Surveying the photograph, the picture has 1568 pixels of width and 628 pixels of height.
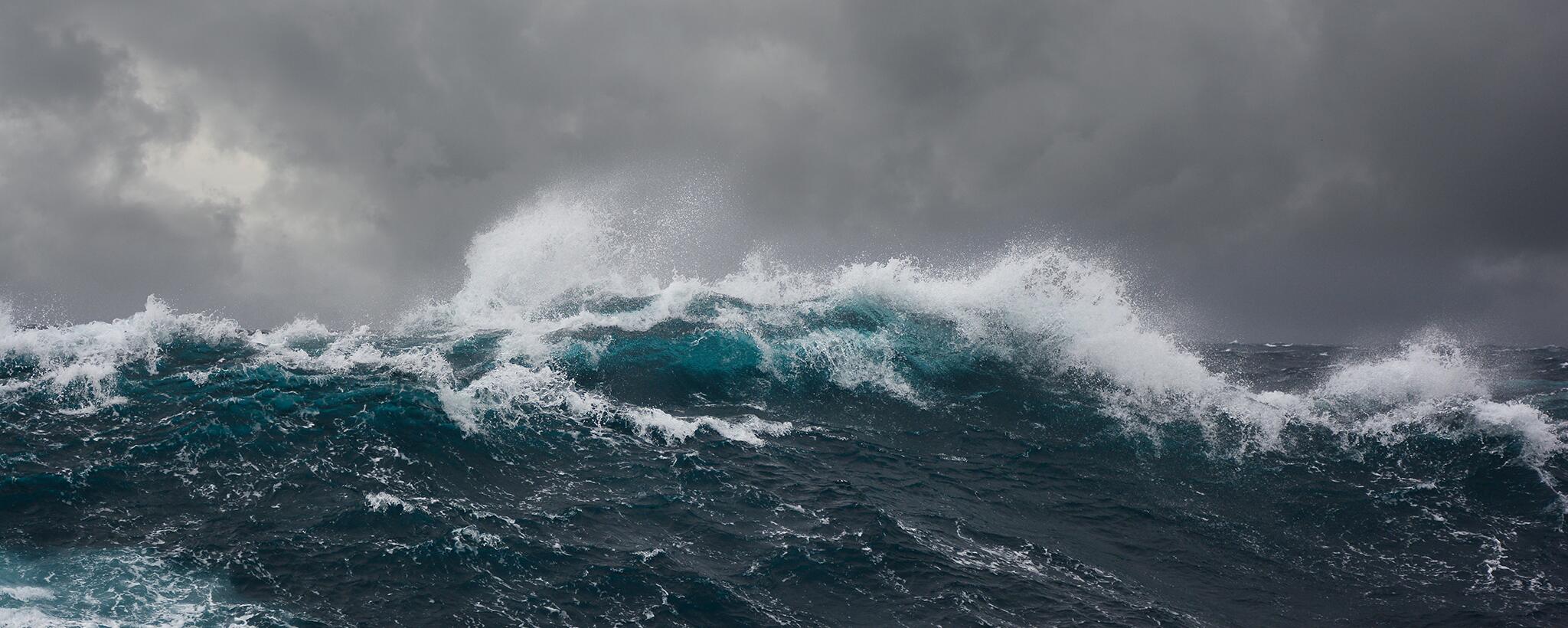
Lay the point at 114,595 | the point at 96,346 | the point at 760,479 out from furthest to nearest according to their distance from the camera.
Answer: the point at 96,346
the point at 760,479
the point at 114,595

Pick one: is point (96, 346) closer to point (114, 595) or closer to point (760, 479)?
point (114, 595)

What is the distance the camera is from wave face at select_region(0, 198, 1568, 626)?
16.2m

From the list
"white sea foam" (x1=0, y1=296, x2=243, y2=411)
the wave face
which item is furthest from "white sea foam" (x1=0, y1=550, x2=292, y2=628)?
"white sea foam" (x1=0, y1=296, x2=243, y2=411)

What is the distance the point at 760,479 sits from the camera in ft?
75.4

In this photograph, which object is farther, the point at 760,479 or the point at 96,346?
the point at 96,346

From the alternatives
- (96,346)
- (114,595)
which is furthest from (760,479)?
(96,346)

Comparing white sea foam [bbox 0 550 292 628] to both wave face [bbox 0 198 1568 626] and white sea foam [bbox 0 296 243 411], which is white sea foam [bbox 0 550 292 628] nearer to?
wave face [bbox 0 198 1568 626]

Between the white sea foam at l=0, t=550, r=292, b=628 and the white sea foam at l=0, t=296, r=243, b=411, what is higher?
the white sea foam at l=0, t=296, r=243, b=411

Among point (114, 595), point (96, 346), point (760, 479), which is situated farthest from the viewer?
point (96, 346)

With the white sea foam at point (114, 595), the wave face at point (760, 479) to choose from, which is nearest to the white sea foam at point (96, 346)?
the wave face at point (760, 479)

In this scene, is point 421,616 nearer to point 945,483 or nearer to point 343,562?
point 343,562

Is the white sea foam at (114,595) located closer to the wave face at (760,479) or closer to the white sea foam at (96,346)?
the wave face at (760,479)

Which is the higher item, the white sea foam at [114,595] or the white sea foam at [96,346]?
the white sea foam at [96,346]

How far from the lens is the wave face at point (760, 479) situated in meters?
16.2
